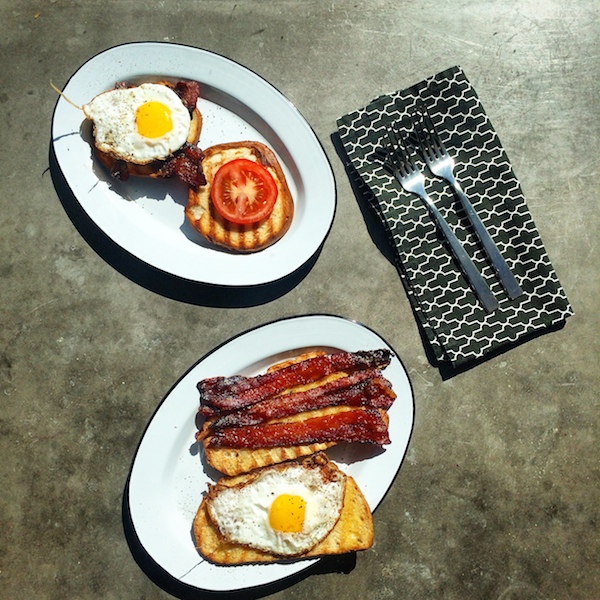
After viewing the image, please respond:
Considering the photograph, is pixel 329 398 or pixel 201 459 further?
pixel 201 459

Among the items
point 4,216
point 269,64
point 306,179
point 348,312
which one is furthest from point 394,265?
point 4,216

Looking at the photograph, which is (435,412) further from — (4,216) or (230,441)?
(4,216)

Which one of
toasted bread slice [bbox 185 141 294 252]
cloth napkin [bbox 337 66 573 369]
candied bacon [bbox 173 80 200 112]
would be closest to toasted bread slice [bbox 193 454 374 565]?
cloth napkin [bbox 337 66 573 369]

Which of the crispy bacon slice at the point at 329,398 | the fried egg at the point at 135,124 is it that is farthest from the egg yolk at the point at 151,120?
the crispy bacon slice at the point at 329,398

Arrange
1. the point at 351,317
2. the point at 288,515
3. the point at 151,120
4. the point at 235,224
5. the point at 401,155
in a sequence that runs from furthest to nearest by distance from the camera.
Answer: the point at 351,317 → the point at 401,155 → the point at 235,224 → the point at 151,120 → the point at 288,515

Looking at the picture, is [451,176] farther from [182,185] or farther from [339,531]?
[339,531]

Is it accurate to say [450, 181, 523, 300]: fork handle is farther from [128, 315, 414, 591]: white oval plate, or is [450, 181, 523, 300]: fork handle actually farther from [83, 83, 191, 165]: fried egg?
[83, 83, 191, 165]: fried egg

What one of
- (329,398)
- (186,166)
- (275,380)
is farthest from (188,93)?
(329,398)
